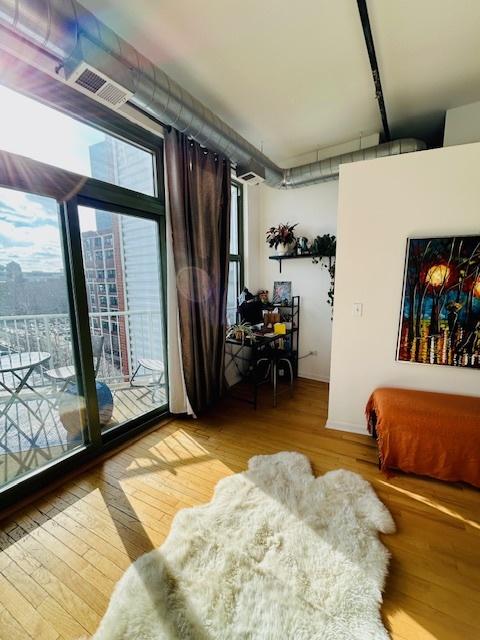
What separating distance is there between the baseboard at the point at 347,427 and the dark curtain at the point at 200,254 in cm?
128

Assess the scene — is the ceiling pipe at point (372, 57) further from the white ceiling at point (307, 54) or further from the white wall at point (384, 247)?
the white wall at point (384, 247)

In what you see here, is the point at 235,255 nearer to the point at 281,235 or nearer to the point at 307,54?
the point at 281,235

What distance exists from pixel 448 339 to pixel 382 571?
164cm

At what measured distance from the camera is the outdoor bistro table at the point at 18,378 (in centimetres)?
180

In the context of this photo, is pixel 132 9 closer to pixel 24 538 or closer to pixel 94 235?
pixel 94 235

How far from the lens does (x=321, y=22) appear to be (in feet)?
5.54

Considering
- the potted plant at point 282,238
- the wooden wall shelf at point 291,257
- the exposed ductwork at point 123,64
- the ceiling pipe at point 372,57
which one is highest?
the ceiling pipe at point 372,57

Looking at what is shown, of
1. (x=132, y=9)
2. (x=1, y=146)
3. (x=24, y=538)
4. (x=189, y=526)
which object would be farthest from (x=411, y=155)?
(x=24, y=538)

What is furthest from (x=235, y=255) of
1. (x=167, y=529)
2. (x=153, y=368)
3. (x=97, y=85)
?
(x=167, y=529)

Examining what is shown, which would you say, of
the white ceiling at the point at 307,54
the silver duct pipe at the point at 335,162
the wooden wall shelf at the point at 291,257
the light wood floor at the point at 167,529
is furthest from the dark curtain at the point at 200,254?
the wooden wall shelf at the point at 291,257

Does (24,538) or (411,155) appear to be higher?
(411,155)

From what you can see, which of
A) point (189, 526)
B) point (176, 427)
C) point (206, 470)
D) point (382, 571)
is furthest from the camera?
point (176, 427)

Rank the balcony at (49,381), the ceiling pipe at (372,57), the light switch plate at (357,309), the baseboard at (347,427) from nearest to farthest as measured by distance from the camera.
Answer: the ceiling pipe at (372,57), the balcony at (49,381), the light switch plate at (357,309), the baseboard at (347,427)

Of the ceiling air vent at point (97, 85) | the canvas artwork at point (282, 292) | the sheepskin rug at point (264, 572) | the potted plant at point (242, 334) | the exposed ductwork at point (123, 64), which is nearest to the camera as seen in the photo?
the sheepskin rug at point (264, 572)
